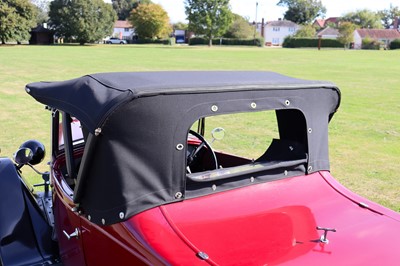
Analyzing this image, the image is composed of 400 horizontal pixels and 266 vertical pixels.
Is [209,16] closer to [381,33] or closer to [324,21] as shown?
[381,33]

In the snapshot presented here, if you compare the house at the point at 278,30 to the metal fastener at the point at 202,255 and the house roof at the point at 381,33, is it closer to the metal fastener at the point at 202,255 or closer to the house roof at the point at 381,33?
the house roof at the point at 381,33

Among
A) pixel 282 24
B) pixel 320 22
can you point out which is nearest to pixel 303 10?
pixel 282 24

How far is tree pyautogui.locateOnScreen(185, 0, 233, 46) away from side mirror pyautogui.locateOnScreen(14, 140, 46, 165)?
238 feet

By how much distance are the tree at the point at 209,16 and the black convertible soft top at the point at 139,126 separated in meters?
73.8

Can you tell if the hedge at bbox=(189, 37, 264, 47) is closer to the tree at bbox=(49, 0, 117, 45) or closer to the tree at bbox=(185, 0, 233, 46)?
the tree at bbox=(185, 0, 233, 46)

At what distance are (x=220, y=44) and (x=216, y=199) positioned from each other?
79447 millimetres

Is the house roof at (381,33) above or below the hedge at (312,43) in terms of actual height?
above

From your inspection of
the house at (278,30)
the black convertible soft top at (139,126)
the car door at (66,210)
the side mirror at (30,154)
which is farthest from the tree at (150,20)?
the black convertible soft top at (139,126)

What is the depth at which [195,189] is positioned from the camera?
2.16 meters

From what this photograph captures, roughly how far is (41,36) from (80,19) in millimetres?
8308

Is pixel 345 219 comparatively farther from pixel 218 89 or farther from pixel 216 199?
pixel 218 89

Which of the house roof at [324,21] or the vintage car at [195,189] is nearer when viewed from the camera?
the vintage car at [195,189]

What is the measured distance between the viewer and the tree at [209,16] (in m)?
74.1

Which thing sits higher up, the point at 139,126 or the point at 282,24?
the point at 282,24
